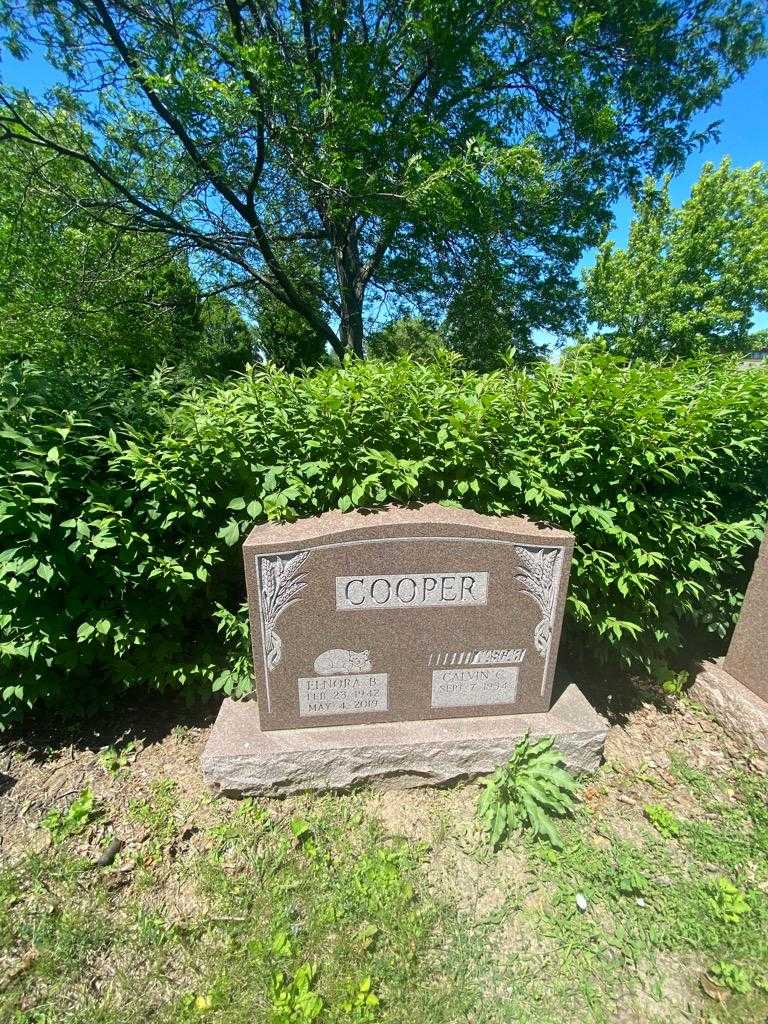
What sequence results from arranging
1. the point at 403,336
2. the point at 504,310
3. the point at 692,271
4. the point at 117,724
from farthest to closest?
the point at 403,336, the point at 692,271, the point at 504,310, the point at 117,724

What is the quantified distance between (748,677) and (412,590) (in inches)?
91.3

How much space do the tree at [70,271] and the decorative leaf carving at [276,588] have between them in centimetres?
503

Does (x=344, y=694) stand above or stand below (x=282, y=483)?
below

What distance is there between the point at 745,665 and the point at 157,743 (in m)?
3.66

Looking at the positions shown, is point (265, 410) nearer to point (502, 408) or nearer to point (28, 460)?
point (28, 460)

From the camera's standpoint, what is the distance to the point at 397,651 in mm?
2471

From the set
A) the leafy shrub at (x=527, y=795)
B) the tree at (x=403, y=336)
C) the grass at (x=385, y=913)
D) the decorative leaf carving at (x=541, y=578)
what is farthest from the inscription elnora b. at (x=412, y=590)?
the tree at (x=403, y=336)

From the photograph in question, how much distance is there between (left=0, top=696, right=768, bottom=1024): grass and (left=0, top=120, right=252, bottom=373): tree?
5.66 meters

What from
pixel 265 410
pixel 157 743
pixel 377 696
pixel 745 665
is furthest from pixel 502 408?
pixel 157 743

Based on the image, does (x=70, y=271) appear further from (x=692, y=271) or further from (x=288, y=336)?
(x=692, y=271)

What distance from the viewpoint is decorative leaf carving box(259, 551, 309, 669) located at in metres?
2.25

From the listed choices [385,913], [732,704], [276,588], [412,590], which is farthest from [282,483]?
[732,704]

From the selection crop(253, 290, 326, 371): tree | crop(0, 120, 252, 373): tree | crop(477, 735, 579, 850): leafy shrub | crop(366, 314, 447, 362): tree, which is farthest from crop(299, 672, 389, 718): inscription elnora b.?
crop(253, 290, 326, 371): tree

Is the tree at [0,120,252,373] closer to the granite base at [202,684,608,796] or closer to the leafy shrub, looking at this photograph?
the granite base at [202,684,608,796]
